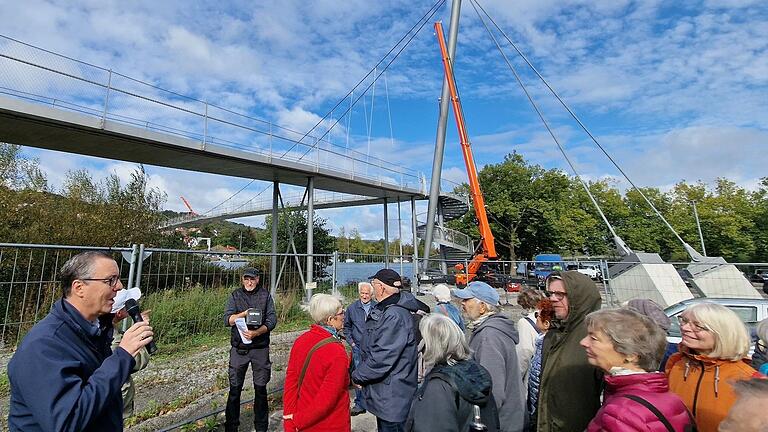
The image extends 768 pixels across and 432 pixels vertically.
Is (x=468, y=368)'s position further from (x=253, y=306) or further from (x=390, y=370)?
(x=253, y=306)

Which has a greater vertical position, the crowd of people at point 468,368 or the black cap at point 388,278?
the black cap at point 388,278

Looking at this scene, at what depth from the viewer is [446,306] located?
3.83 meters

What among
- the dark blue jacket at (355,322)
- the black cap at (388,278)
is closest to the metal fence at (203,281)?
the dark blue jacket at (355,322)

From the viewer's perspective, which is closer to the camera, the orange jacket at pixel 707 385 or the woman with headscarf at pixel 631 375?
the woman with headscarf at pixel 631 375

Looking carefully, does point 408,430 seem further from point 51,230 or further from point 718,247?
point 718,247

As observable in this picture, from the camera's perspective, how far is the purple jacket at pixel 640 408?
138 cm

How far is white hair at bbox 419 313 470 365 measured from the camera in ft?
6.55

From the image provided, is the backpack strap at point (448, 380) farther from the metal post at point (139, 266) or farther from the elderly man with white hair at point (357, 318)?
the metal post at point (139, 266)

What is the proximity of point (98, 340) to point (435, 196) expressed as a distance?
1503cm

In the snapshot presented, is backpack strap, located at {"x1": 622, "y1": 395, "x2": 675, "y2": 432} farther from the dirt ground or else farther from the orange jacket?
the dirt ground

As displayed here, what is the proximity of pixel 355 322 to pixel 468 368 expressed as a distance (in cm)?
259

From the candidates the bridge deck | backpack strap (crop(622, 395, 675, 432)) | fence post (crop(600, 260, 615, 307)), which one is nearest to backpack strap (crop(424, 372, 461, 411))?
backpack strap (crop(622, 395, 675, 432))

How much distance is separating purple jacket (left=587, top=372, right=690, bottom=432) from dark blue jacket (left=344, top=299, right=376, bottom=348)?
2.95m

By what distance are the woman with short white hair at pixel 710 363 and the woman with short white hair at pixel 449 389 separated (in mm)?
968
